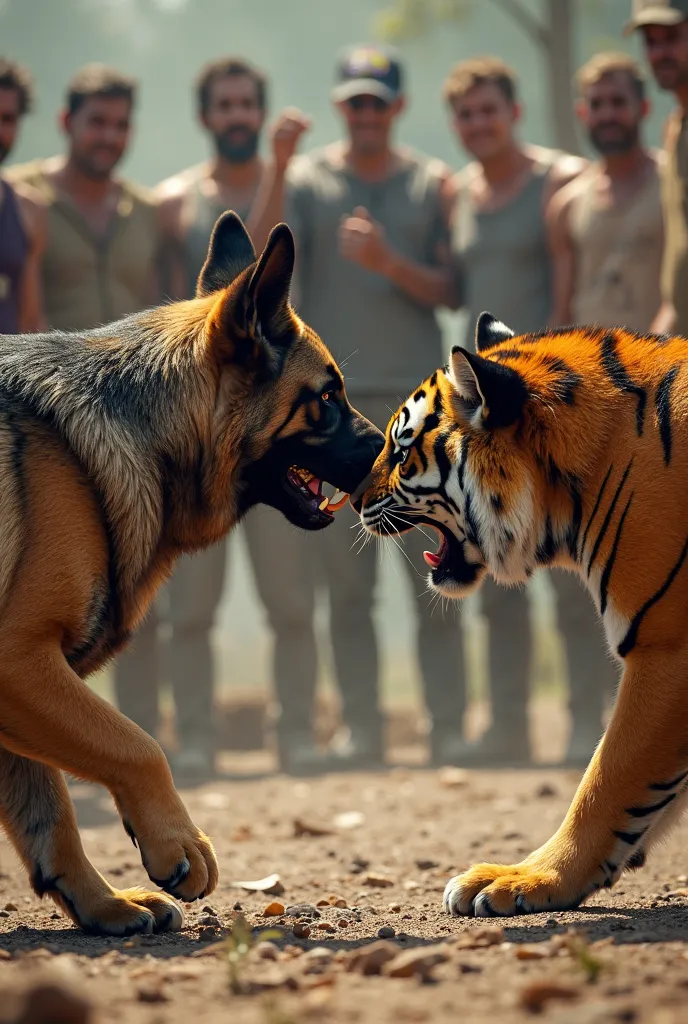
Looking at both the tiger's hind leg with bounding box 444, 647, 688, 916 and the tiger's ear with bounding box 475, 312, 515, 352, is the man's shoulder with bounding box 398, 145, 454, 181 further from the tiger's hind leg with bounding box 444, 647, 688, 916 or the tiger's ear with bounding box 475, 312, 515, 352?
the tiger's hind leg with bounding box 444, 647, 688, 916

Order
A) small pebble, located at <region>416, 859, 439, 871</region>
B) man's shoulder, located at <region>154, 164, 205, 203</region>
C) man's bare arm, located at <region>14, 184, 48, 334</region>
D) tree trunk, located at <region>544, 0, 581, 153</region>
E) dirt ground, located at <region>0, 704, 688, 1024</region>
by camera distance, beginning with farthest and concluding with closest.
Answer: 1. tree trunk, located at <region>544, 0, 581, 153</region>
2. man's shoulder, located at <region>154, 164, 205, 203</region>
3. man's bare arm, located at <region>14, 184, 48, 334</region>
4. small pebble, located at <region>416, 859, 439, 871</region>
5. dirt ground, located at <region>0, 704, 688, 1024</region>

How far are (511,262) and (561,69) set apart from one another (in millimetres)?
8781

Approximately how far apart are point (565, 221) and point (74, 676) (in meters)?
4.84

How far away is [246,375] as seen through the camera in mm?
4227

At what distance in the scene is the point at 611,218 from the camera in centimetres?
718

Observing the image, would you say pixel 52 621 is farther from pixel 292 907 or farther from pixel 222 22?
pixel 222 22

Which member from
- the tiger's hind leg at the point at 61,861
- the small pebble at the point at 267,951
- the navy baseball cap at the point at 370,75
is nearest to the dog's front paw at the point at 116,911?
the tiger's hind leg at the point at 61,861

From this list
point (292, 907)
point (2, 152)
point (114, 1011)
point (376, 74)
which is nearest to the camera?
point (114, 1011)

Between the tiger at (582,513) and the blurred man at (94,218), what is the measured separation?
11.7 feet

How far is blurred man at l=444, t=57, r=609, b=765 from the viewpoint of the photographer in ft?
25.1

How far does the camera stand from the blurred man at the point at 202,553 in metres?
7.82

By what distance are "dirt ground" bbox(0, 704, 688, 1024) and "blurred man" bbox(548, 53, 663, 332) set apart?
8.76ft

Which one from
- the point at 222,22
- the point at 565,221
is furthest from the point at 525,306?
the point at 222,22

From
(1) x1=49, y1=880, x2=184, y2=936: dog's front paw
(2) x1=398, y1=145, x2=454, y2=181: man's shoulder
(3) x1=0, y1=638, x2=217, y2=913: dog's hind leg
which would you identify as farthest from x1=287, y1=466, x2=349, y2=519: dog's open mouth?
(2) x1=398, y1=145, x2=454, y2=181: man's shoulder
